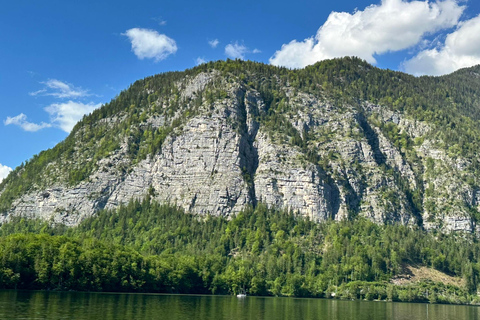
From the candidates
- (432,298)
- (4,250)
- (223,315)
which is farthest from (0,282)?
(432,298)

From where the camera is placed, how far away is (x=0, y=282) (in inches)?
4483

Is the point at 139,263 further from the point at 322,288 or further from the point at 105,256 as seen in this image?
the point at 322,288

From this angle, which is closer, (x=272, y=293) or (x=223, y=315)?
(x=223, y=315)

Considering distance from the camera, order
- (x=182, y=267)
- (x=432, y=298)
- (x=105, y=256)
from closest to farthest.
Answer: (x=105, y=256) → (x=182, y=267) → (x=432, y=298)

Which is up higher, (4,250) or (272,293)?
(4,250)

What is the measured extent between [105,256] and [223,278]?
50.0 metres

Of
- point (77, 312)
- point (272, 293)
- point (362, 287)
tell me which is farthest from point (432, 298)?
point (77, 312)

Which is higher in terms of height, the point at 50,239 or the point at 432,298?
the point at 50,239

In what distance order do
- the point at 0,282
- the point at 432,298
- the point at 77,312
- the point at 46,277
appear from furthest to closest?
the point at 432,298
the point at 46,277
the point at 0,282
the point at 77,312

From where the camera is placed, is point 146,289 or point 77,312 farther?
point 146,289

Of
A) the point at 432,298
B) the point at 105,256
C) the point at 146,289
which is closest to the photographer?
the point at 105,256

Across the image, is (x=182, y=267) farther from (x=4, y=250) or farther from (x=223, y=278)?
(x=4, y=250)

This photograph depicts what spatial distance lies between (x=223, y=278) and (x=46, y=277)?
6848cm

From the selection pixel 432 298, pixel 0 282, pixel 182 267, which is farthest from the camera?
pixel 432 298
